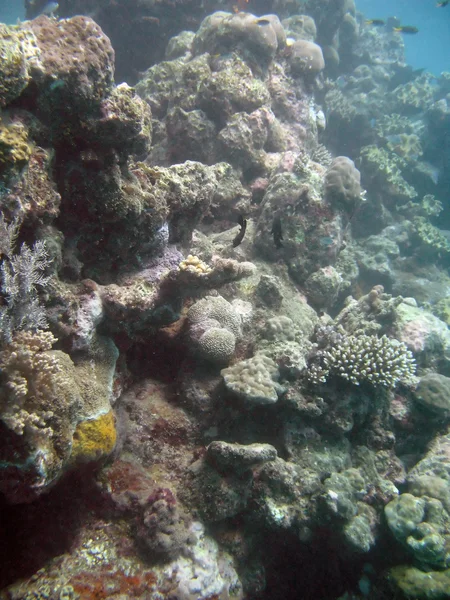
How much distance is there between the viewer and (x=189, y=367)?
16.0ft

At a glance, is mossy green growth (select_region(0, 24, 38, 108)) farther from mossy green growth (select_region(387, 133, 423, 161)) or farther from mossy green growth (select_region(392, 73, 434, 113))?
mossy green growth (select_region(392, 73, 434, 113))

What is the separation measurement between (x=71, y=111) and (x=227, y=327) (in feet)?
10.7

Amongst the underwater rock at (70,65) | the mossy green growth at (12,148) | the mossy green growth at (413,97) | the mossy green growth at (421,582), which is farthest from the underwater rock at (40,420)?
the mossy green growth at (413,97)

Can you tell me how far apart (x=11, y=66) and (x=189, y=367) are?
379 cm

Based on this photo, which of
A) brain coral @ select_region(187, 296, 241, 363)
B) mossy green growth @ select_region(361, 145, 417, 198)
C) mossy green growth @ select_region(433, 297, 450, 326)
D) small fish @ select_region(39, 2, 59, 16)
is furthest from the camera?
mossy green growth @ select_region(361, 145, 417, 198)

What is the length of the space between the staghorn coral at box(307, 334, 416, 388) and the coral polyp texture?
0.13 ft

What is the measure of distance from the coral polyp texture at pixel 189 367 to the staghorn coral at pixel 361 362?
40mm

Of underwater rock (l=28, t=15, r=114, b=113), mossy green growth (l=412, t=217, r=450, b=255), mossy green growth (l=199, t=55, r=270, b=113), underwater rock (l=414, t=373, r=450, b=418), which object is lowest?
underwater rock (l=414, t=373, r=450, b=418)

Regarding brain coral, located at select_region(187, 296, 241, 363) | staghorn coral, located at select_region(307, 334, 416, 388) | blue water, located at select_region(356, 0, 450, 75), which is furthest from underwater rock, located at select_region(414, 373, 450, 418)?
blue water, located at select_region(356, 0, 450, 75)

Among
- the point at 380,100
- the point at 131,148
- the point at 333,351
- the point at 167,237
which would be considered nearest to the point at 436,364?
the point at 333,351

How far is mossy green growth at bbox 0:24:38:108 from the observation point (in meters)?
2.48

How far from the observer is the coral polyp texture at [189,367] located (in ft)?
9.77

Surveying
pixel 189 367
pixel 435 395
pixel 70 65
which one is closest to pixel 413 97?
pixel 435 395

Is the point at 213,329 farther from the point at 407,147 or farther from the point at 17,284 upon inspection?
the point at 407,147
